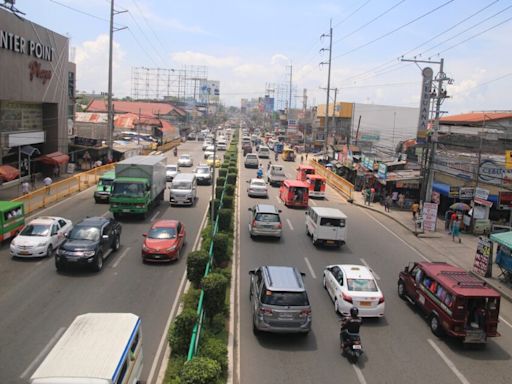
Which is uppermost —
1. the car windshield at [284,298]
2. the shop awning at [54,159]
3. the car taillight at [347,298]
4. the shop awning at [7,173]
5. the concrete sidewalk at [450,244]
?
the shop awning at [54,159]

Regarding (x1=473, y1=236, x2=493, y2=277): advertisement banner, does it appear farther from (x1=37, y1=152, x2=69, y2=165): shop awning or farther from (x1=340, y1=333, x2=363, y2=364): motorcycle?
(x1=37, y1=152, x2=69, y2=165): shop awning

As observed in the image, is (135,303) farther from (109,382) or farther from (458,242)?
(458,242)

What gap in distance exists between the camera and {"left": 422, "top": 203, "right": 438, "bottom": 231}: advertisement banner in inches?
1256

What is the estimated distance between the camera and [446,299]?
50.3 ft

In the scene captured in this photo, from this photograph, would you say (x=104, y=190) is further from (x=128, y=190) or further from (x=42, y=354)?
(x=42, y=354)

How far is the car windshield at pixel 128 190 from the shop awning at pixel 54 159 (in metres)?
17.8

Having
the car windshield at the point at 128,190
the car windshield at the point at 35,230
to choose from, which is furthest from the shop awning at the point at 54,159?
the car windshield at the point at 35,230

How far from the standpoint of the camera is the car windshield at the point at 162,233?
73.1 feet

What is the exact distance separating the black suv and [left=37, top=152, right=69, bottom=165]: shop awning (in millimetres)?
24931

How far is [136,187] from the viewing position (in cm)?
3000

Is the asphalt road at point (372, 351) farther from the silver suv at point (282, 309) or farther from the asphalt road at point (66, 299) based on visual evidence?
the asphalt road at point (66, 299)

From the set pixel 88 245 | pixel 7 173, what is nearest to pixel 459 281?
pixel 88 245

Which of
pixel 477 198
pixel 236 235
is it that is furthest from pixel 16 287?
pixel 477 198

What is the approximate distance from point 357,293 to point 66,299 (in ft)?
32.0
